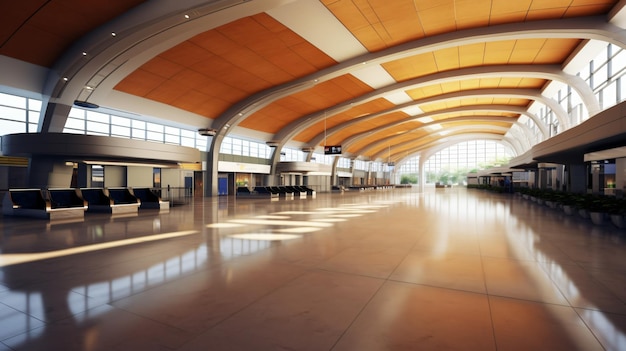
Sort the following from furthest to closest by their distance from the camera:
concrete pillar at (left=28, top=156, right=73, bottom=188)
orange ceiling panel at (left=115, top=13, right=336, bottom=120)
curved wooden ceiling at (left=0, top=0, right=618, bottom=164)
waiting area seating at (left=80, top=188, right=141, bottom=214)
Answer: concrete pillar at (left=28, top=156, right=73, bottom=188), orange ceiling panel at (left=115, top=13, right=336, bottom=120), curved wooden ceiling at (left=0, top=0, right=618, bottom=164), waiting area seating at (left=80, top=188, right=141, bottom=214)

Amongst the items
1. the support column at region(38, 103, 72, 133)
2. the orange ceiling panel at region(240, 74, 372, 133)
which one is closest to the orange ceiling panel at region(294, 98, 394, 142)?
the orange ceiling panel at region(240, 74, 372, 133)

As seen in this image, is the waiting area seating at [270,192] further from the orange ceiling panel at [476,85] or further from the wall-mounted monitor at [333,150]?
the orange ceiling panel at [476,85]

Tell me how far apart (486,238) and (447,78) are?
1885 centimetres

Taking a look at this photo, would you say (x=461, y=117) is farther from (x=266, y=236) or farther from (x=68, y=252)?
(x=68, y=252)

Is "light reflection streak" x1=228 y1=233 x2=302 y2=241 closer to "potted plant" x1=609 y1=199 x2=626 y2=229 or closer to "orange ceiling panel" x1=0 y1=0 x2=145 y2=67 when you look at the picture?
"potted plant" x1=609 y1=199 x2=626 y2=229

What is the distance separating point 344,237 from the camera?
751 centimetres

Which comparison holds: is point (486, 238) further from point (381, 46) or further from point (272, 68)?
point (272, 68)

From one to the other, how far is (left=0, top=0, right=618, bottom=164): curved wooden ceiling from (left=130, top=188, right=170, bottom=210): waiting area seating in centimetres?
727

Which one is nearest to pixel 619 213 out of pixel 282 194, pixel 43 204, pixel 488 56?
pixel 488 56

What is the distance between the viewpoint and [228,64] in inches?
728

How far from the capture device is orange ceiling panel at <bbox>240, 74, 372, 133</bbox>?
24583 mm

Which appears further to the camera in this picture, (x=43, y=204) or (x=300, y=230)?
(x=43, y=204)

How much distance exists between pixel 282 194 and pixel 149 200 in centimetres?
1396

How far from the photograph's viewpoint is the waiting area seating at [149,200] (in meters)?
15.0
